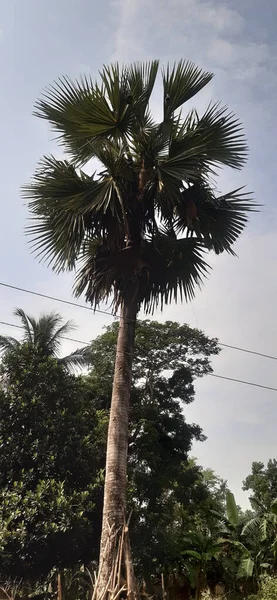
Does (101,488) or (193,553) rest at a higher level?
(101,488)

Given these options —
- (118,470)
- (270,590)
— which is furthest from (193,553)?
(118,470)

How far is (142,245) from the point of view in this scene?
29.5 feet

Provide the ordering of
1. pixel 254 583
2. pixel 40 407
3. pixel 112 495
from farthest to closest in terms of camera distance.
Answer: pixel 254 583
pixel 40 407
pixel 112 495

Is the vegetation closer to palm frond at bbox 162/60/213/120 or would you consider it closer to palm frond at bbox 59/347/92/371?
palm frond at bbox 59/347/92/371

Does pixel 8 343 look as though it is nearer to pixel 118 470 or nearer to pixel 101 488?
pixel 101 488

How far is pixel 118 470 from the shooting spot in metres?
7.21

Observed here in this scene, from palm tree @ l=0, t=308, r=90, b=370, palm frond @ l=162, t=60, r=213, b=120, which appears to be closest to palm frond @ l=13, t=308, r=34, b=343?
palm tree @ l=0, t=308, r=90, b=370

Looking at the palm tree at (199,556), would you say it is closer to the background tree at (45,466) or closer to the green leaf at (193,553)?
the green leaf at (193,553)

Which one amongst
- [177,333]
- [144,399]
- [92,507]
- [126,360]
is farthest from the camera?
[177,333]

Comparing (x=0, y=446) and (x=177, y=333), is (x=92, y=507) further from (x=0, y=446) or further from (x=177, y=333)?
(x=177, y=333)

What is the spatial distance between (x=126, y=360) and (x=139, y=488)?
6737 mm

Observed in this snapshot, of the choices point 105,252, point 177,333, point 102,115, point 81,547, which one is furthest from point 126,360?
point 177,333

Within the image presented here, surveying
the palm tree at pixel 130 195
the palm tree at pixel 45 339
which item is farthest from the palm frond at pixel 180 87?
the palm tree at pixel 45 339

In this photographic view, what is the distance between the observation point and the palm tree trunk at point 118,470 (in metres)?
6.23
